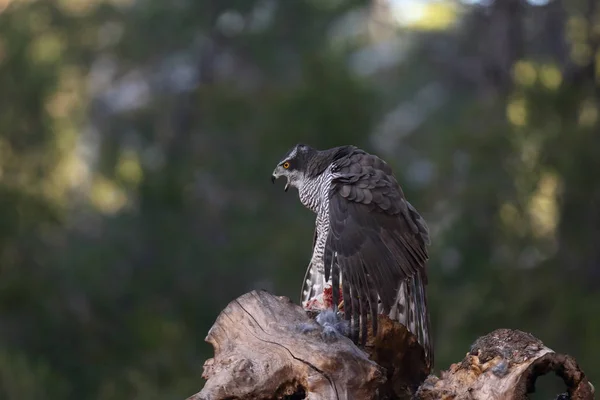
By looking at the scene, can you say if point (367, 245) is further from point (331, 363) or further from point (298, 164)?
point (298, 164)

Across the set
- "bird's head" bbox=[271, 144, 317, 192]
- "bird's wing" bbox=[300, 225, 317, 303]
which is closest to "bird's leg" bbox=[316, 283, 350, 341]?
"bird's wing" bbox=[300, 225, 317, 303]

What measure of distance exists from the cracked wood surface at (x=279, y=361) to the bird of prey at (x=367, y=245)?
427 millimetres

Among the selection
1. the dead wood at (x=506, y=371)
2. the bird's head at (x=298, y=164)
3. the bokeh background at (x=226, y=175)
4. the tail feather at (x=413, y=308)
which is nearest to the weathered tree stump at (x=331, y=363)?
the dead wood at (x=506, y=371)

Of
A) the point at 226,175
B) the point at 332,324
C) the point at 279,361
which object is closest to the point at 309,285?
the point at 332,324

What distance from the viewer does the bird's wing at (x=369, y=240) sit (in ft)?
16.4

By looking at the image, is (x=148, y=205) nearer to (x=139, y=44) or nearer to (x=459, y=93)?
(x=139, y=44)

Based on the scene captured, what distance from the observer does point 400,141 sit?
19891mm

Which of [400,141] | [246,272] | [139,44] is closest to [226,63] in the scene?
[139,44]

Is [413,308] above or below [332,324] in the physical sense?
above

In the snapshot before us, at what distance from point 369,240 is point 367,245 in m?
0.04

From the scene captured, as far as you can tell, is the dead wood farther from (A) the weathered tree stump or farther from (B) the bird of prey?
(B) the bird of prey

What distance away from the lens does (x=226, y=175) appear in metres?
15.9

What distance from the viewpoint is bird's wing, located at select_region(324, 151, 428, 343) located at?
16.4 ft

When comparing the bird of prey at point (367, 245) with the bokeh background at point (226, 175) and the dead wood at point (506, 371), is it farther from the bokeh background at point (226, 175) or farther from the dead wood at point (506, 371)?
the bokeh background at point (226, 175)
